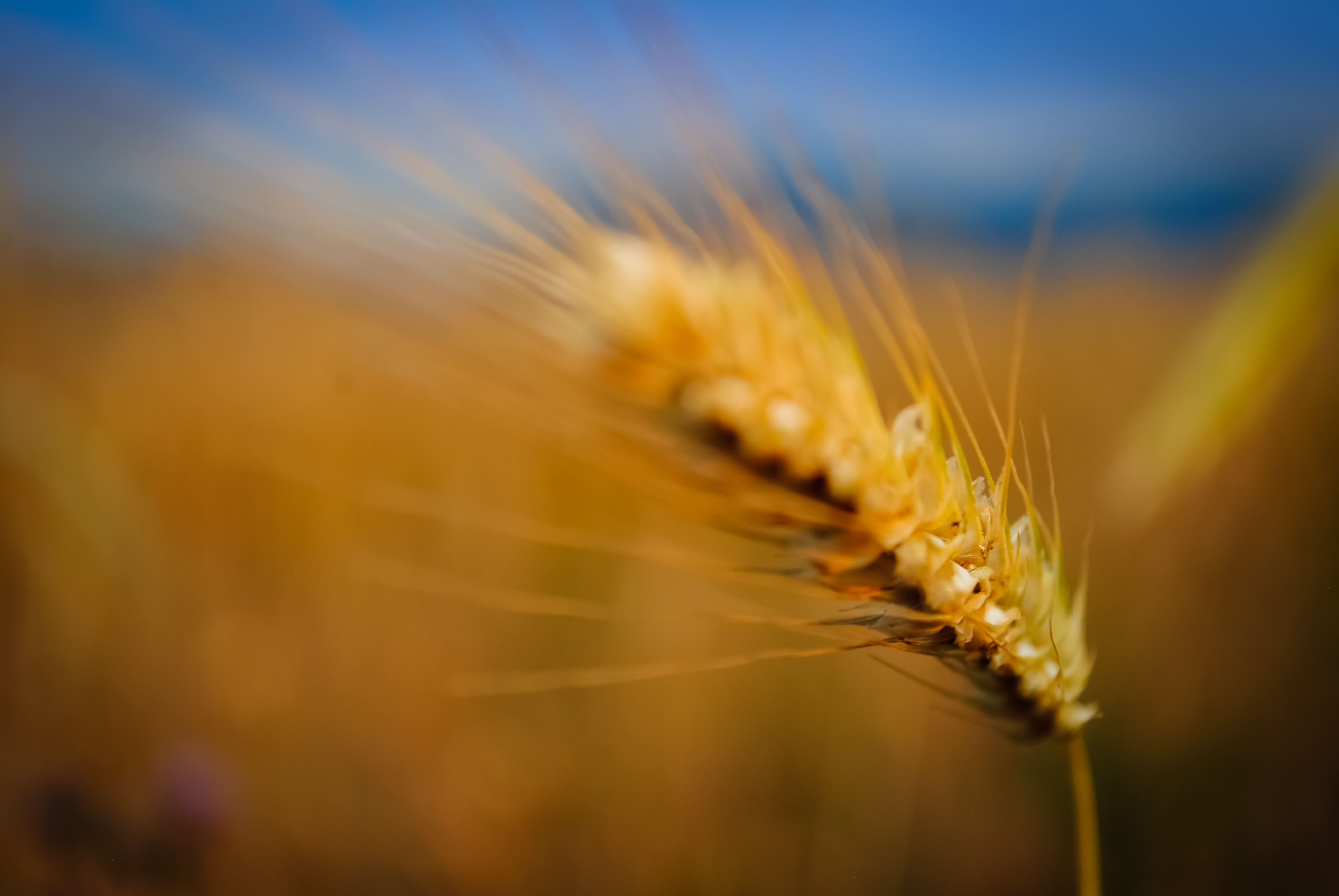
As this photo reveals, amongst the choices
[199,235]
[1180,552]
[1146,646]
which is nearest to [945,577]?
[199,235]

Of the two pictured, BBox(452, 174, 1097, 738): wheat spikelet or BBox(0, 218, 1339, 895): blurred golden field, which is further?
BBox(0, 218, 1339, 895): blurred golden field

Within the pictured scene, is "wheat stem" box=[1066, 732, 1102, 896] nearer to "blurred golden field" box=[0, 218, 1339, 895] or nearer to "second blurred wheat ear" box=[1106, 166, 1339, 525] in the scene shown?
"second blurred wheat ear" box=[1106, 166, 1339, 525]

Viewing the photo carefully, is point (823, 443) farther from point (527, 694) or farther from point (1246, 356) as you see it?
point (527, 694)

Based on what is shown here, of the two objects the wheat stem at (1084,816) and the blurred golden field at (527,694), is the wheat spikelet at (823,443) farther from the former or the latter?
the blurred golden field at (527,694)

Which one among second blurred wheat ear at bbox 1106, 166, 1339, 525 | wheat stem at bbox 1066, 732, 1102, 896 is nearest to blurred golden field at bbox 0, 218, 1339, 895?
second blurred wheat ear at bbox 1106, 166, 1339, 525

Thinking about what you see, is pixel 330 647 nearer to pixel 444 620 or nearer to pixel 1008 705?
pixel 444 620

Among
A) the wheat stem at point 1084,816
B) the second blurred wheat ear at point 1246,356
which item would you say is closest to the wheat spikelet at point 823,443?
the wheat stem at point 1084,816

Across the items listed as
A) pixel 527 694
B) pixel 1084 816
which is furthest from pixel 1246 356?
pixel 527 694

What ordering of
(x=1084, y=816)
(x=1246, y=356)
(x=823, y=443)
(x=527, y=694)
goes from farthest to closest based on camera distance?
1. (x=527, y=694)
2. (x=1246, y=356)
3. (x=1084, y=816)
4. (x=823, y=443)
